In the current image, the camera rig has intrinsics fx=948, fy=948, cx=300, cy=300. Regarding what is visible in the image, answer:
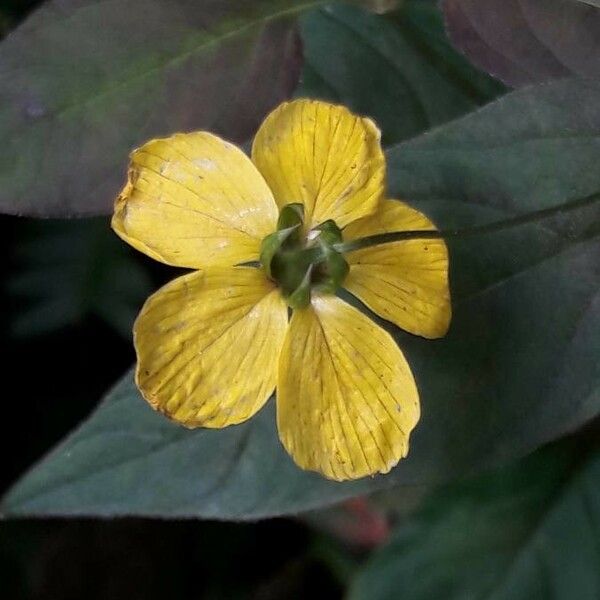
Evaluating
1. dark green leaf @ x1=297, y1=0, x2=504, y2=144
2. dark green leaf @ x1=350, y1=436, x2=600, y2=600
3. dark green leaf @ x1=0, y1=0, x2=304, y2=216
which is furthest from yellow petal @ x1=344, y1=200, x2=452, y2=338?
dark green leaf @ x1=350, y1=436, x2=600, y2=600

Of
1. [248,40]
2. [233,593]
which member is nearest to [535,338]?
[248,40]

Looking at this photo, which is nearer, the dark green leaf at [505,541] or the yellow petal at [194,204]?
the yellow petal at [194,204]

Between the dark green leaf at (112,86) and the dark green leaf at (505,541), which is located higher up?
the dark green leaf at (112,86)

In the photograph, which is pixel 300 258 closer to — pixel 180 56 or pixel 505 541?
pixel 180 56

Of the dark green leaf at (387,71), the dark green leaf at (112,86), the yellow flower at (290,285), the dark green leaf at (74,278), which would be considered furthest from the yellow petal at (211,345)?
the dark green leaf at (74,278)

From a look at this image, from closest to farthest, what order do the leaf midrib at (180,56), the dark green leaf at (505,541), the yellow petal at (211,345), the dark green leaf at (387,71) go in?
the yellow petal at (211,345) < the leaf midrib at (180,56) < the dark green leaf at (387,71) < the dark green leaf at (505,541)

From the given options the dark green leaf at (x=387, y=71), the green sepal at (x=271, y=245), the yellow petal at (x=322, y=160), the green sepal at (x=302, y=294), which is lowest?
the dark green leaf at (x=387, y=71)

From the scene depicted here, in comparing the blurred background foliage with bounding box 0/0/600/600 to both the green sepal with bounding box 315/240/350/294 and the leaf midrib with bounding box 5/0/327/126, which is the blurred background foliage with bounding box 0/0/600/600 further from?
the green sepal with bounding box 315/240/350/294

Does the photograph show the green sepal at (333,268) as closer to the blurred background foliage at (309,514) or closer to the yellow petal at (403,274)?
the yellow petal at (403,274)

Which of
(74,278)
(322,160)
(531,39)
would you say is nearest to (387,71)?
(531,39)
